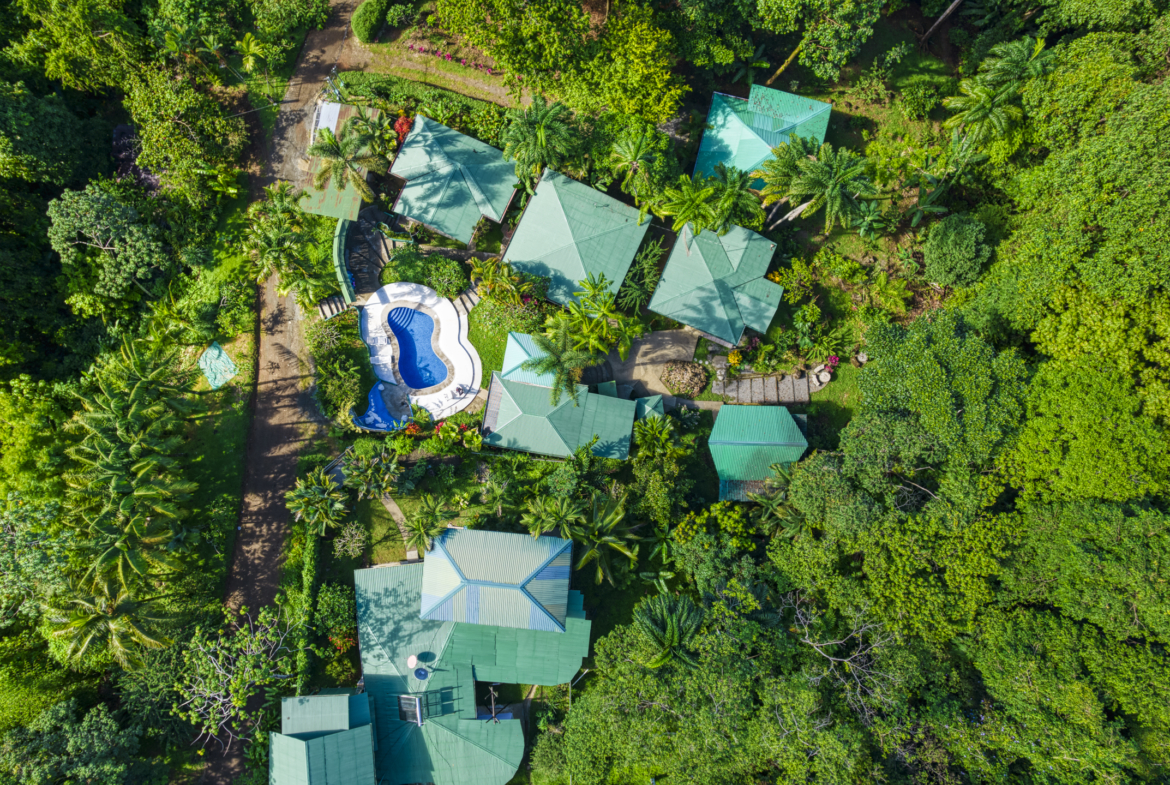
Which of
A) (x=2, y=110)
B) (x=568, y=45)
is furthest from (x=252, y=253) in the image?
(x=568, y=45)

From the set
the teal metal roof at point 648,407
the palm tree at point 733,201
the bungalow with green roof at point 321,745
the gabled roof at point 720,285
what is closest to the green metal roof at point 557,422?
the teal metal roof at point 648,407

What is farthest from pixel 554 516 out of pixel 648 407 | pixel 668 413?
pixel 668 413

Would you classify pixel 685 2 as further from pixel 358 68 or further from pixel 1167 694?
pixel 1167 694

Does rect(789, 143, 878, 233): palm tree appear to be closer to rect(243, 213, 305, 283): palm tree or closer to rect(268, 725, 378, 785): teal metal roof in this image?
rect(243, 213, 305, 283): palm tree

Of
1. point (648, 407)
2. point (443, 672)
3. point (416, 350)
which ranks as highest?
point (416, 350)

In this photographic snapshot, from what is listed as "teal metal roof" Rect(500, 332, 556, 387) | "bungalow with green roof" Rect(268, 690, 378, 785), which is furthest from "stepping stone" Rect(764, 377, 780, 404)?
"bungalow with green roof" Rect(268, 690, 378, 785)

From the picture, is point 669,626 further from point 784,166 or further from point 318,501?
point 784,166

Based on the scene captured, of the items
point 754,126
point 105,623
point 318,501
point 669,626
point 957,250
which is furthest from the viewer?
point 754,126

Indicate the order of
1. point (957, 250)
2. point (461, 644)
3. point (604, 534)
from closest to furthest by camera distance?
point (604, 534), point (461, 644), point (957, 250)
